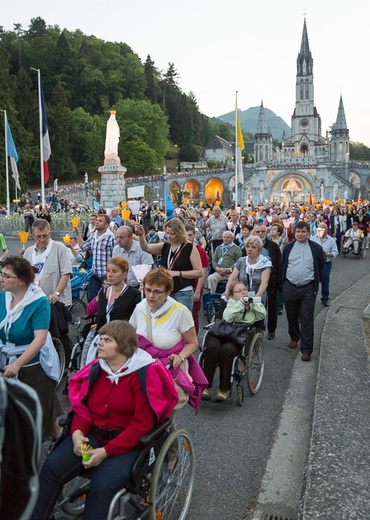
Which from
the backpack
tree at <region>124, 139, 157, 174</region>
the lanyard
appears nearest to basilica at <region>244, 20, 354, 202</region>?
tree at <region>124, 139, 157, 174</region>

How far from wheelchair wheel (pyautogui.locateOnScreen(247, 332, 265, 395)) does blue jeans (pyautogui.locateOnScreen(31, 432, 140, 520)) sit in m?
2.54

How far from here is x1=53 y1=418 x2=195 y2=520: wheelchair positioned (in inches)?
110

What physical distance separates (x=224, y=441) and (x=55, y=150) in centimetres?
5657

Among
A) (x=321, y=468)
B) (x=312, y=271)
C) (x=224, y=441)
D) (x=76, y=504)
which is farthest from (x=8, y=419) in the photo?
(x=312, y=271)

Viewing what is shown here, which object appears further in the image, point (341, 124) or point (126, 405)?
point (341, 124)

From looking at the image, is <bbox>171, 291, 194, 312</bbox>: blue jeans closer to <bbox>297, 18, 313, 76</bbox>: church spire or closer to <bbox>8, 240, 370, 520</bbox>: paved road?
<bbox>8, 240, 370, 520</bbox>: paved road

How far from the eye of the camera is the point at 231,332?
506 centimetres

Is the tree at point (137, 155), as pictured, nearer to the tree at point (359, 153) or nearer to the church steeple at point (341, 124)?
the church steeple at point (341, 124)

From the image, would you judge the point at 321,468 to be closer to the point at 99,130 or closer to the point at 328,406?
the point at 328,406


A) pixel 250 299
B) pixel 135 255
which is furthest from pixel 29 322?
pixel 135 255

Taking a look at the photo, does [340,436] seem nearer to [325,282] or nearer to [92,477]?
[92,477]

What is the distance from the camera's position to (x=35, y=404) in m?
1.78

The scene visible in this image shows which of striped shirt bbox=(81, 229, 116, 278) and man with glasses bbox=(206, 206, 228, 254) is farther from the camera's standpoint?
man with glasses bbox=(206, 206, 228, 254)

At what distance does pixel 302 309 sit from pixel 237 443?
8.98 ft
